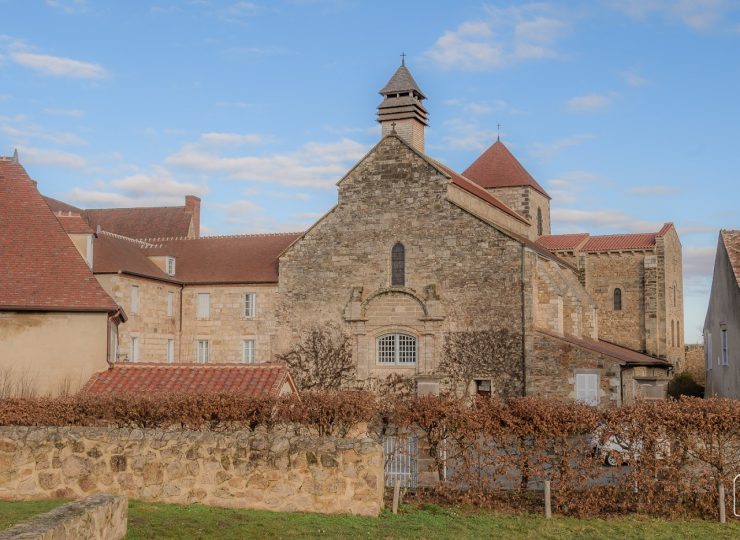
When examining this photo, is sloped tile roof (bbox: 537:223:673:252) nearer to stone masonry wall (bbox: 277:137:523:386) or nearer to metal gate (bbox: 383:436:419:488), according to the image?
stone masonry wall (bbox: 277:137:523:386)

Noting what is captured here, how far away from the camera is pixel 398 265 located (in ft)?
116

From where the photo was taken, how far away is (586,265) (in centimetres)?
4425

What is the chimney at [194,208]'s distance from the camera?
53.4 meters

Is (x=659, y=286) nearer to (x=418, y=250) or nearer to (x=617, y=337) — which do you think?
(x=617, y=337)

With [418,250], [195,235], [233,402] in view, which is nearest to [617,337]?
[418,250]

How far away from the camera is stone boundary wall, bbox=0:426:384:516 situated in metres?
12.6

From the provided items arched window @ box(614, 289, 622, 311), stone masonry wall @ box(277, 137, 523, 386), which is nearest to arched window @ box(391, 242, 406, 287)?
stone masonry wall @ box(277, 137, 523, 386)

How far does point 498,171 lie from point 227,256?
16.0 meters

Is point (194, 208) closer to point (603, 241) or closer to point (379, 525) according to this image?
point (603, 241)

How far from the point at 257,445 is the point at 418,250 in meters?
22.8

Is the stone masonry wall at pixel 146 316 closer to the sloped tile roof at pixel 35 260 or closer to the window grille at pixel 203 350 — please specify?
the window grille at pixel 203 350

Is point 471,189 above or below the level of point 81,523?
above

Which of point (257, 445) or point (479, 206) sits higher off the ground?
point (479, 206)

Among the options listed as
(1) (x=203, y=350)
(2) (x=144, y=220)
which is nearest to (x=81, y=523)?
(1) (x=203, y=350)
